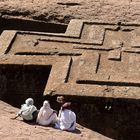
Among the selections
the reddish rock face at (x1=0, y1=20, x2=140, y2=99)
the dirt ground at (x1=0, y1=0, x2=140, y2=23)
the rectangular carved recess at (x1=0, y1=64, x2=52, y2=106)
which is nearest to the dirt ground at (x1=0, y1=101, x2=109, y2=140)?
the reddish rock face at (x1=0, y1=20, x2=140, y2=99)

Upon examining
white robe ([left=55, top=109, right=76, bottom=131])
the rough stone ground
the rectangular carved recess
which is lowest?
the rough stone ground

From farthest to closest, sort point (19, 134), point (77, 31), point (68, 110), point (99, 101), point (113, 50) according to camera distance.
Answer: point (77, 31) < point (113, 50) < point (99, 101) < point (68, 110) < point (19, 134)

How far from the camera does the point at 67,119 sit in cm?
610

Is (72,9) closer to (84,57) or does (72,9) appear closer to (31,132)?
(84,57)

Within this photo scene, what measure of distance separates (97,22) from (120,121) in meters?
2.90

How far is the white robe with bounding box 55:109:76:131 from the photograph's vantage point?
610 cm

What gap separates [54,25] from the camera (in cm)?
962

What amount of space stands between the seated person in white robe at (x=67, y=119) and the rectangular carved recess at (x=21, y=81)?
1.24m

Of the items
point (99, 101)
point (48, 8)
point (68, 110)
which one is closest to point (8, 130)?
point (68, 110)

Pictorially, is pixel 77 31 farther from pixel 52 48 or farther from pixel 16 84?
pixel 16 84

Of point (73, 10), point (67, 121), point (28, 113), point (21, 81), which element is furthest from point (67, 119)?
point (73, 10)

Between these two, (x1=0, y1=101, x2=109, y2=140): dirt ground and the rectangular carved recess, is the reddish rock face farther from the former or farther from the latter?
(x1=0, y1=101, x2=109, y2=140): dirt ground

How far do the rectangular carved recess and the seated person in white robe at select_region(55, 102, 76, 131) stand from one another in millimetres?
1244

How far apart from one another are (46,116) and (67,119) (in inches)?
10.3
